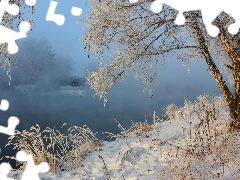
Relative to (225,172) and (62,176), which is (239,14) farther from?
(62,176)

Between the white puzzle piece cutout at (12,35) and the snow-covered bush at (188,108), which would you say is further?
the snow-covered bush at (188,108)

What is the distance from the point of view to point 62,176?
727 centimetres

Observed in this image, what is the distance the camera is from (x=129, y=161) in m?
7.39

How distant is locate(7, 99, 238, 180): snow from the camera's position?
6.63m

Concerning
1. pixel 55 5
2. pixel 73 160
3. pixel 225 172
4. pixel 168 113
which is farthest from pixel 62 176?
pixel 168 113

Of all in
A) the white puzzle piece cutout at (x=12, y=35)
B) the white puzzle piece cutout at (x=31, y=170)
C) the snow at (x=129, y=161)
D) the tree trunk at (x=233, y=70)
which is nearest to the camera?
the white puzzle piece cutout at (x=12, y=35)

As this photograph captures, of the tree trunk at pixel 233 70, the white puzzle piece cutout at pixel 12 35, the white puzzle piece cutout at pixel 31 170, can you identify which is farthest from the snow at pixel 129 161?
the white puzzle piece cutout at pixel 12 35

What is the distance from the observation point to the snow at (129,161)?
6.63 metres

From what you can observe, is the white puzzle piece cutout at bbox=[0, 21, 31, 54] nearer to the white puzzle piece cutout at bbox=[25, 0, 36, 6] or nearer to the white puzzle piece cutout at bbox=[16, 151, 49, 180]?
the white puzzle piece cutout at bbox=[25, 0, 36, 6]

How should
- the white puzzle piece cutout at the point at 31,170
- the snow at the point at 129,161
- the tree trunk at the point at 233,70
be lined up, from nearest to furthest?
1. the white puzzle piece cutout at the point at 31,170
2. the snow at the point at 129,161
3. the tree trunk at the point at 233,70

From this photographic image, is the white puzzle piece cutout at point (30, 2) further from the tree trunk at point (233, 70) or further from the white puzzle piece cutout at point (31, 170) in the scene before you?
the tree trunk at point (233, 70)

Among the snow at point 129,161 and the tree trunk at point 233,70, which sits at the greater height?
the tree trunk at point 233,70

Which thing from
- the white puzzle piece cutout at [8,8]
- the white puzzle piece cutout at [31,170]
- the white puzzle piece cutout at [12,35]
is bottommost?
the white puzzle piece cutout at [31,170]

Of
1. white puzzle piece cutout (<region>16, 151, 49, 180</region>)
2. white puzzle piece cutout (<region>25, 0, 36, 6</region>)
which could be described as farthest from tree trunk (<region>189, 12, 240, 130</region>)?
white puzzle piece cutout (<region>25, 0, 36, 6</region>)
